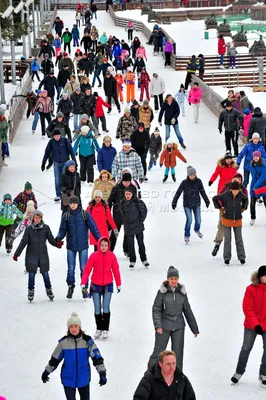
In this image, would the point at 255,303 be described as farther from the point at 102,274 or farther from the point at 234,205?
the point at 234,205

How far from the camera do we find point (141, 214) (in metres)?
14.6

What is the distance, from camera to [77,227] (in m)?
13.3

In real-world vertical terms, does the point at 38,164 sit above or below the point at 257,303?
below

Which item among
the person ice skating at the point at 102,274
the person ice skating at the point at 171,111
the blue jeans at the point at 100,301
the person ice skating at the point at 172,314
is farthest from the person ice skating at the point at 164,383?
the person ice skating at the point at 171,111

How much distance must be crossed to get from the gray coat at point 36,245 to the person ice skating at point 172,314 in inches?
112

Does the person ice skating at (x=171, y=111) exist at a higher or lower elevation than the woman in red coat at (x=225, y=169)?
lower

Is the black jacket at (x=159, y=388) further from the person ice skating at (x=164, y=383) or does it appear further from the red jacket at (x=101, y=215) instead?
the red jacket at (x=101, y=215)

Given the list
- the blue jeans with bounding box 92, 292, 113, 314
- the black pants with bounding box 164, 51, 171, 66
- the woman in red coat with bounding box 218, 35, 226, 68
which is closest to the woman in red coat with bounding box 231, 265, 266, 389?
the blue jeans with bounding box 92, 292, 113, 314

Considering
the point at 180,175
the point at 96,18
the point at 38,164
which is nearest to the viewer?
the point at 180,175

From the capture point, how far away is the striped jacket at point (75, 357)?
31.3 ft

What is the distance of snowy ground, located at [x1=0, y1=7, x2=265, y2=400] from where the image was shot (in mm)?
11078

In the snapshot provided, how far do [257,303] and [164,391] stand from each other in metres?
2.79

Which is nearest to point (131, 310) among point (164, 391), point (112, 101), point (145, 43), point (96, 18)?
point (164, 391)

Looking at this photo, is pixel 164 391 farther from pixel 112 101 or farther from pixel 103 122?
pixel 112 101
